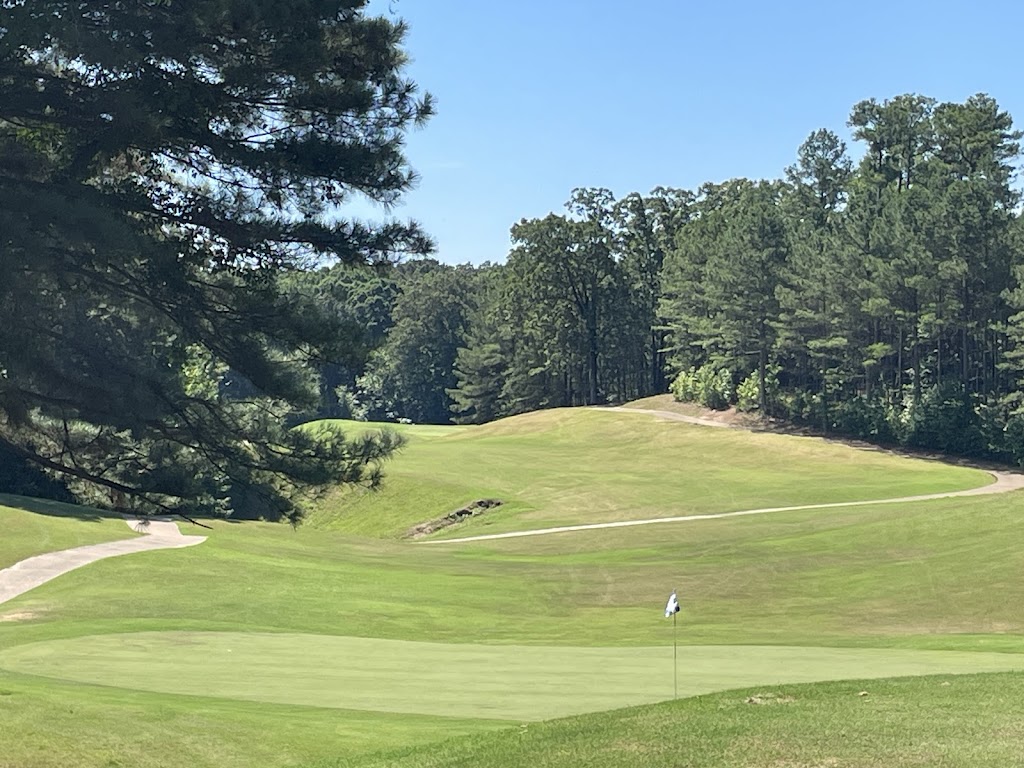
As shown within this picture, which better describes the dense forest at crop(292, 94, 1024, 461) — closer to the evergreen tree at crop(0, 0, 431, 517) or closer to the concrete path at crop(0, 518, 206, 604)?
the concrete path at crop(0, 518, 206, 604)

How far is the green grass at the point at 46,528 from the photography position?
107ft

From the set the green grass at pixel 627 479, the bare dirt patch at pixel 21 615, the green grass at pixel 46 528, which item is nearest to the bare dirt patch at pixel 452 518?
the green grass at pixel 627 479

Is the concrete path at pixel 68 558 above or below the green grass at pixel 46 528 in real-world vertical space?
below

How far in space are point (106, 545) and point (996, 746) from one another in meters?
28.7

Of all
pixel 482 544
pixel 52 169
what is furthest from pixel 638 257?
pixel 52 169

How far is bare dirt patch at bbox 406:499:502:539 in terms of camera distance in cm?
5156

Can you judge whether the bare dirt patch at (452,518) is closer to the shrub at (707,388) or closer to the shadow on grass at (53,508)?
the shadow on grass at (53,508)

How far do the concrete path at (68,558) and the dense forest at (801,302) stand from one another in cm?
943

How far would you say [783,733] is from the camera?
38.8 feet

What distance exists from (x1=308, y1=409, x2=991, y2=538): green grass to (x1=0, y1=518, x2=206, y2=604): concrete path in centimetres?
1340

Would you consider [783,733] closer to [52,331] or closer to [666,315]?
[52,331]

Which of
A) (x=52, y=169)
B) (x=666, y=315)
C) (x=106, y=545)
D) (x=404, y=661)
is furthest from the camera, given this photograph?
(x=666, y=315)

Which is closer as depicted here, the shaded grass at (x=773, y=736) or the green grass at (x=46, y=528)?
the shaded grass at (x=773, y=736)

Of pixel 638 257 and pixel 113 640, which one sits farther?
pixel 638 257
